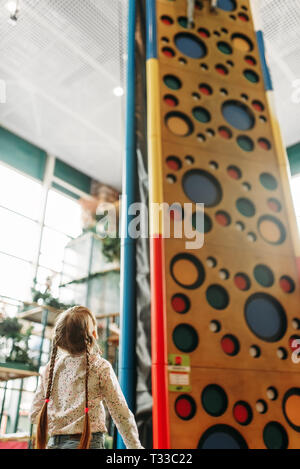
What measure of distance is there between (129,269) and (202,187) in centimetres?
50

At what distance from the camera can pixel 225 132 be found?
1.86 meters

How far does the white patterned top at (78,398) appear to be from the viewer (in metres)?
1.42

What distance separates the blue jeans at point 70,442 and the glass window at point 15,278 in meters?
4.76

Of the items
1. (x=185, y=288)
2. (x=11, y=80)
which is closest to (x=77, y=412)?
(x=185, y=288)

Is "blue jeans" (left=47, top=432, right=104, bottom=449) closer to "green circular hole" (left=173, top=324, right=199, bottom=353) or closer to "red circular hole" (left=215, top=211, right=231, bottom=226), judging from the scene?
"green circular hole" (left=173, top=324, right=199, bottom=353)

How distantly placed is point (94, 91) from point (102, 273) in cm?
276

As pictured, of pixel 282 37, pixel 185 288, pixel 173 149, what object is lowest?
pixel 185 288

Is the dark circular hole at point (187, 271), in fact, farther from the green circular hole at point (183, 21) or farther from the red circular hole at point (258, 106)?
the green circular hole at point (183, 21)

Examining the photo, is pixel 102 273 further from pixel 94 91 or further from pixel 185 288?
pixel 185 288

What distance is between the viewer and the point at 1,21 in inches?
183

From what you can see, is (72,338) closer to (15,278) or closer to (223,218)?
(223,218)

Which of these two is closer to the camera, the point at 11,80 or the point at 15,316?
the point at 15,316

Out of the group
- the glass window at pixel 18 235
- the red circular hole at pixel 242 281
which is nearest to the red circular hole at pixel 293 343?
the red circular hole at pixel 242 281

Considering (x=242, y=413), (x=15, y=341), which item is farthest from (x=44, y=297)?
(x=242, y=413)
